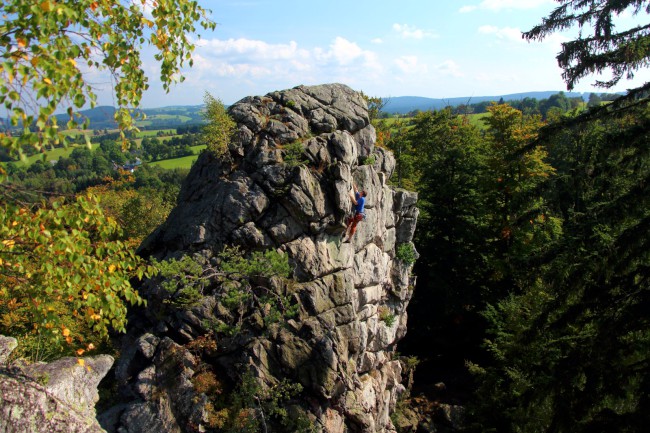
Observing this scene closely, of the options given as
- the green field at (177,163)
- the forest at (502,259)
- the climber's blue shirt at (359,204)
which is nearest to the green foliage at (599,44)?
the forest at (502,259)

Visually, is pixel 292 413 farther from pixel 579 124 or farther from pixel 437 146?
pixel 437 146

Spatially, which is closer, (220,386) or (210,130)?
(220,386)

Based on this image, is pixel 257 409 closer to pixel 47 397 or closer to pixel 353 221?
pixel 47 397

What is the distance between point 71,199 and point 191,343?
8486 mm

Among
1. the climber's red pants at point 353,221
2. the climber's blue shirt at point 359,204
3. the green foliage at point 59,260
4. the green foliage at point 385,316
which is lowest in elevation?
the green foliage at point 385,316

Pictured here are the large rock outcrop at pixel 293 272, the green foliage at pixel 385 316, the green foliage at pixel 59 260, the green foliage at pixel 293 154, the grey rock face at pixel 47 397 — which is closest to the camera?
the green foliage at pixel 59 260

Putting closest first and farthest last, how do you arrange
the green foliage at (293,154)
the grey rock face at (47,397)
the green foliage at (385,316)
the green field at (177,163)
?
1. the grey rock face at (47,397)
2. the green foliage at (293,154)
3. the green foliage at (385,316)
4. the green field at (177,163)

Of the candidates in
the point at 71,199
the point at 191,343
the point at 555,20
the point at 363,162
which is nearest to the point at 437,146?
the point at 363,162

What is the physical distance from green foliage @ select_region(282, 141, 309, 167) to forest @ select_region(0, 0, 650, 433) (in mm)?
2566

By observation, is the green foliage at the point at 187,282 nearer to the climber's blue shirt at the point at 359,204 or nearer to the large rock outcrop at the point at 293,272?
the large rock outcrop at the point at 293,272

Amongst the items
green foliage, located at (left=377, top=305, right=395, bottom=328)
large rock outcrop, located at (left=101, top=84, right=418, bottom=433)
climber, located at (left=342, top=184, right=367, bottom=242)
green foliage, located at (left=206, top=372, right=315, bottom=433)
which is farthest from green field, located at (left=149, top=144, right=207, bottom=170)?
green foliage, located at (left=206, top=372, right=315, bottom=433)

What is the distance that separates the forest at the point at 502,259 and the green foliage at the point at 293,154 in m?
2.57

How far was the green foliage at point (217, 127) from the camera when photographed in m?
15.1

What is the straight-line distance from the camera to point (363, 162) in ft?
58.2
